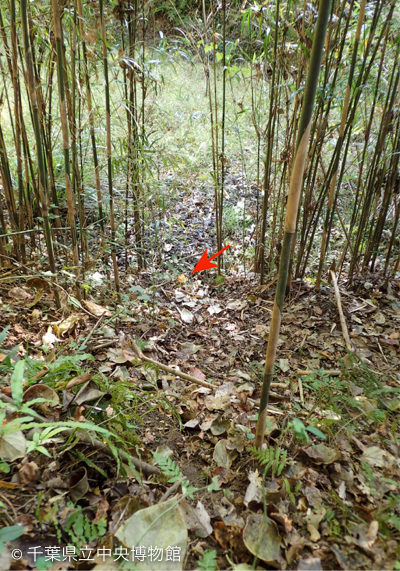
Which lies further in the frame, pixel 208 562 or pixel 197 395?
pixel 197 395

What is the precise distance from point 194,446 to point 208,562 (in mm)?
374

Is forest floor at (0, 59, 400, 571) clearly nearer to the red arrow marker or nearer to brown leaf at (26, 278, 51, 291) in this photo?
brown leaf at (26, 278, 51, 291)

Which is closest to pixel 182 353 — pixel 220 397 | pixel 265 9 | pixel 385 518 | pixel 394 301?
pixel 220 397

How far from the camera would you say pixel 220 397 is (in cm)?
133

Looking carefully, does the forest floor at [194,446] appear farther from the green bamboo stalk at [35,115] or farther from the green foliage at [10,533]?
the green bamboo stalk at [35,115]

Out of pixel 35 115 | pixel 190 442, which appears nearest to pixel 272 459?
pixel 190 442

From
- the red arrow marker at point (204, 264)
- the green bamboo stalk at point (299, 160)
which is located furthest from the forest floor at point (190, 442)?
the red arrow marker at point (204, 264)

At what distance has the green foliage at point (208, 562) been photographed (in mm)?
727

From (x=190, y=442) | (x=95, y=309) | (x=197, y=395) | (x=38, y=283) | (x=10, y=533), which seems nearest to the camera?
(x=10, y=533)

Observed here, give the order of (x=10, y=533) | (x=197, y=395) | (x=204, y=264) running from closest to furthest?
1. (x=10, y=533)
2. (x=197, y=395)
3. (x=204, y=264)

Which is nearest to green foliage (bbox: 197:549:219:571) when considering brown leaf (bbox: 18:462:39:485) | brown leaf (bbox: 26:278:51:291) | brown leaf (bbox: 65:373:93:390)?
brown leaf (bbox: 18:462:39:485)

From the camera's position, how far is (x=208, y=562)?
734mm

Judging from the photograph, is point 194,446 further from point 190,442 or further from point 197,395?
point 197,395

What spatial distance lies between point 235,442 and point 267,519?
0.28 meters
